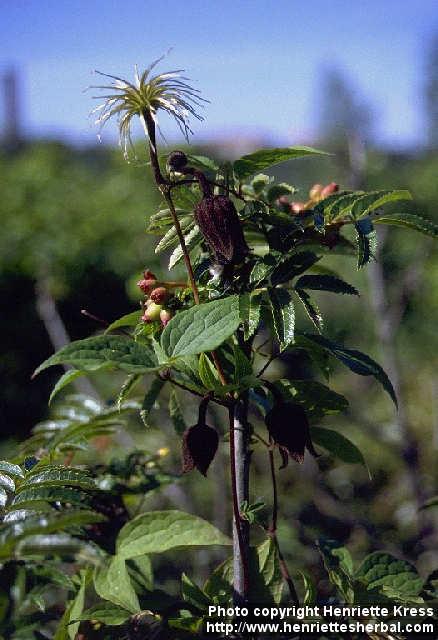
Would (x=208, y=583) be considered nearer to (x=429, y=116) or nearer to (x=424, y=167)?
(x=424, y=167)

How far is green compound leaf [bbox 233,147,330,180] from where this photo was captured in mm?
748

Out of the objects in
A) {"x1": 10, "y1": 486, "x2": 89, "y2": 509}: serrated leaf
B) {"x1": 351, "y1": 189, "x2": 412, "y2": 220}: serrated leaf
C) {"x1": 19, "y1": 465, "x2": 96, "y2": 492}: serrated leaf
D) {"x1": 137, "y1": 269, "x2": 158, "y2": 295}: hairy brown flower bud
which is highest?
{"x1": 351, "y1": 189, "x2": 412, "y2": 220}: serrated leaf

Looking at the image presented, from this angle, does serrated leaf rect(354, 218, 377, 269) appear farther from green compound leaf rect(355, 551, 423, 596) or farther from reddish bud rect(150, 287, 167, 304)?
green compound leaf rect(355, 551, 423, 596)

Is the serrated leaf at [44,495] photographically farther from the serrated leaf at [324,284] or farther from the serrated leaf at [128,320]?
the serrated leaf at [324,284]

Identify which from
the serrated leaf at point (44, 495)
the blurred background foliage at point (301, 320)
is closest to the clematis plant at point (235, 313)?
the serrated leaf at point (44, 495)

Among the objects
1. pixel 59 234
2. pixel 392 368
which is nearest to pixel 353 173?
pixel 392 368

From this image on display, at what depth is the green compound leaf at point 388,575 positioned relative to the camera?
868 millimetres

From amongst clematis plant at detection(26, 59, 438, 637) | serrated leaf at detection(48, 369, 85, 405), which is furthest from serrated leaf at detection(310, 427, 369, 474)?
serrated leaf at detection(48, 369, 85, 405)

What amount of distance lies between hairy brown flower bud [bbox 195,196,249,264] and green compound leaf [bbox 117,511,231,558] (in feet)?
1.11

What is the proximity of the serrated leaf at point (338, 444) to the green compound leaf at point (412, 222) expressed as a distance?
28 cm

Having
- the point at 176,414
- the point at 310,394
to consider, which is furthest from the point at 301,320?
the point at 310,394

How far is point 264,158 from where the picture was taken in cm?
76

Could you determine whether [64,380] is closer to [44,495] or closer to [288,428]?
[44,495]

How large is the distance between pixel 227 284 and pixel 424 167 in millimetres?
5811
